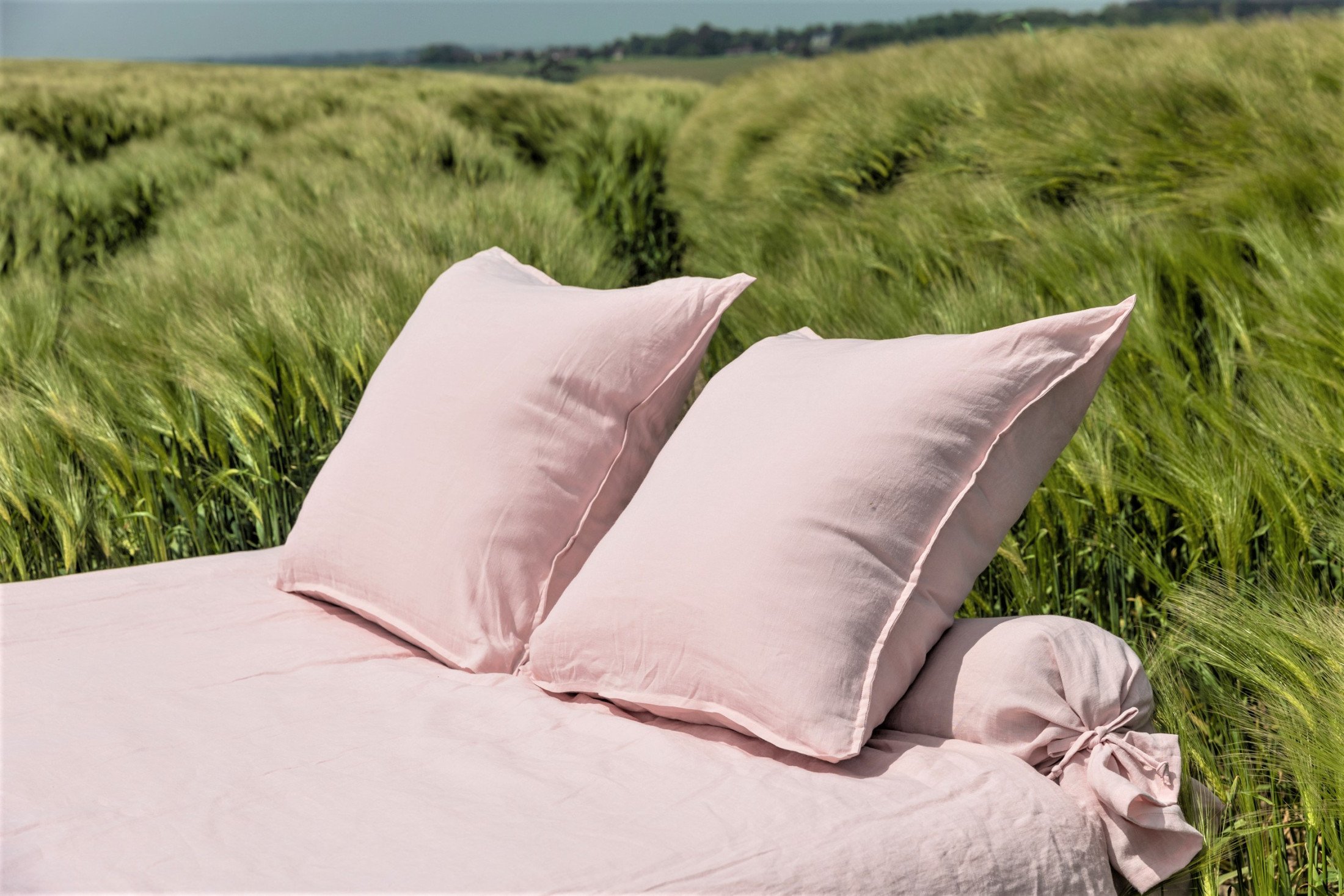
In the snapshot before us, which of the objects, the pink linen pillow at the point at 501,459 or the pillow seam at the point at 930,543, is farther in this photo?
the pink linen pillow at the point at 501,459

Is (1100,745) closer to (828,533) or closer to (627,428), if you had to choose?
(828,533)

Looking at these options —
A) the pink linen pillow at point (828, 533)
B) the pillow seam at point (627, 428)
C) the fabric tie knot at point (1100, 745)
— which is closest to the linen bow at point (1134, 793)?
the fabric tie knot at point (1100, 745)

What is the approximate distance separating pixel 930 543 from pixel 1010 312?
1.01m

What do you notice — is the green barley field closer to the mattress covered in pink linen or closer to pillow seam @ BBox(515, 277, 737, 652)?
the mattress covered in pink linen

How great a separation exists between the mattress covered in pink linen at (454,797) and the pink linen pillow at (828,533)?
68mm

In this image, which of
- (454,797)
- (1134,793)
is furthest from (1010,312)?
(454,797)

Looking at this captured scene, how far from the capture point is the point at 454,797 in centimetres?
104

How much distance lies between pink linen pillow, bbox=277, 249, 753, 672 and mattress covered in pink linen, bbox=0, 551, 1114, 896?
13cm

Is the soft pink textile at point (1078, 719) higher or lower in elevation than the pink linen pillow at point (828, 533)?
lower

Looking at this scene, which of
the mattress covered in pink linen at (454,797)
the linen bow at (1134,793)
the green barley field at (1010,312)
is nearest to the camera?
the mattress covered in pink linen at (454,797)

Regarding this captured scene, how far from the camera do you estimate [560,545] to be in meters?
1.44

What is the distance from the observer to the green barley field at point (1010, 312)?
4.54 feet

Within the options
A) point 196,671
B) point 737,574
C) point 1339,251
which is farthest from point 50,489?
point 1339,251

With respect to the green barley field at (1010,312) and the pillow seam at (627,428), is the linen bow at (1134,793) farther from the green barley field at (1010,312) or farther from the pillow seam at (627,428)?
the pillow seam at (627,428)
